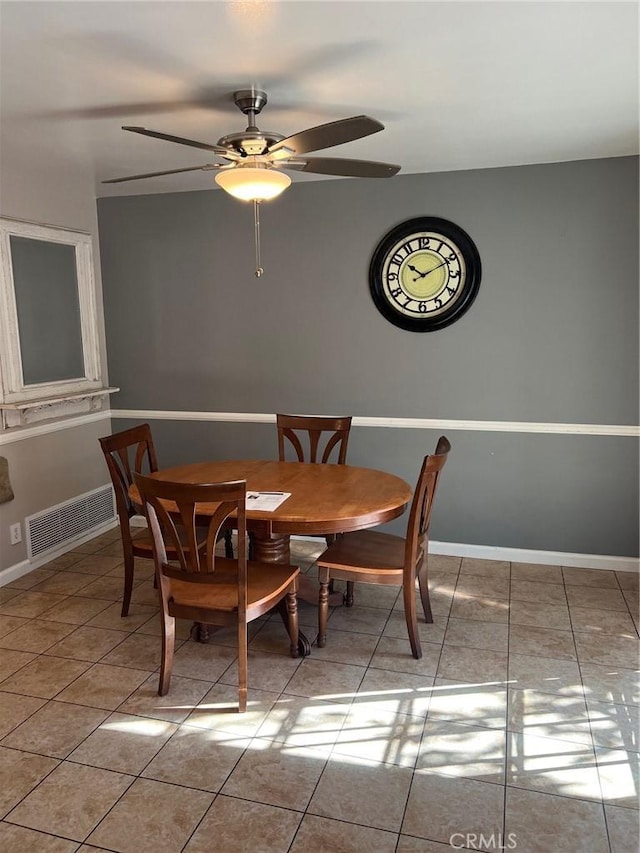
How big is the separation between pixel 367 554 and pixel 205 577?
2.72 feet

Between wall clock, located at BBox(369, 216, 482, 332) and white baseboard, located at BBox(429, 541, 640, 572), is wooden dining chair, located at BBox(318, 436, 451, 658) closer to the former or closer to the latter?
white baseboard, located at BBox(429, 541, 640, 572)

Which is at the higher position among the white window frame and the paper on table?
the white window frame

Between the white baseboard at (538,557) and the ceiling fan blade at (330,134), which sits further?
the white baseboard at (538,557)

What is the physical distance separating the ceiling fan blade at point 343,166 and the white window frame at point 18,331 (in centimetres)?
191

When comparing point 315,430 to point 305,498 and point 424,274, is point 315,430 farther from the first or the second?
point 424,274

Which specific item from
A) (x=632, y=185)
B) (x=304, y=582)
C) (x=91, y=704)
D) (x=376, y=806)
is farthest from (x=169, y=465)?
(x=632, y=185)

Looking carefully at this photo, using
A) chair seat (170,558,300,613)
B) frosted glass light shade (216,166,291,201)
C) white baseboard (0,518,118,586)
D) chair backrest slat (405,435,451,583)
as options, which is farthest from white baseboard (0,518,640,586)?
frosted glass light shade (216,166,291,201)

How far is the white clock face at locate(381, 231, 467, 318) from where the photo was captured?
3.76 m

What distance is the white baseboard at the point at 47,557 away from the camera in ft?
12.0

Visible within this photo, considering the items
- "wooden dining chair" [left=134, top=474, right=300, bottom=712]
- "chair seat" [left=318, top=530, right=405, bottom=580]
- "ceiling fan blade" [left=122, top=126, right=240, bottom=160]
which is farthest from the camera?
"chair seat" [left=318, top=530, right=405, bottom=580]

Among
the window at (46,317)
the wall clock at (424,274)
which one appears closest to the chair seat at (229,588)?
the window at (46,317)

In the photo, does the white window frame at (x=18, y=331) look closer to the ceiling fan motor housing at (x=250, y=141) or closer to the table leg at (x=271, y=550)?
the table leg at (x=271, y=550)

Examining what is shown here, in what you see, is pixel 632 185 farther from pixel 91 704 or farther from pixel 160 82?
pixel 91 704
